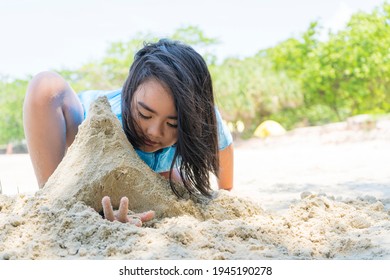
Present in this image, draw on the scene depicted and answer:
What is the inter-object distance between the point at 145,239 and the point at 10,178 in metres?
3.29

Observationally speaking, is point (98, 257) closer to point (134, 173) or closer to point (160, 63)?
point (134, 173)

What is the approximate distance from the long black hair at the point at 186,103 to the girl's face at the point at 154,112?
0.02 m

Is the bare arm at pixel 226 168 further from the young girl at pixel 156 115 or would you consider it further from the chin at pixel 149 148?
the chin at pixel 149 148

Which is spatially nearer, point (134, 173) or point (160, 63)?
point (134, 173)

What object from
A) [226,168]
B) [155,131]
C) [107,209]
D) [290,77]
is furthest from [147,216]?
[290,77]

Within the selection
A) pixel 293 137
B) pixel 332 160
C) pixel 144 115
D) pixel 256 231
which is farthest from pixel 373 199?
pixel 293 137

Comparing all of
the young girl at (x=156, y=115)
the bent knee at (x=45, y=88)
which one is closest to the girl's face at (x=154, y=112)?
the young girl at (x=156, y=115)

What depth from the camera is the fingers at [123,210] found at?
4.46ft

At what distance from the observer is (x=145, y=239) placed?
1252 millimetres

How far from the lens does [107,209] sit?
1.38 metres

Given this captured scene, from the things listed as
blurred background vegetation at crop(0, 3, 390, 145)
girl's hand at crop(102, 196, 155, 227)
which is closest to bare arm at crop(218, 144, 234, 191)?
girl's hand at crop(102, 196, 155, 227)

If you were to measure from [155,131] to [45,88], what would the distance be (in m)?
0.52

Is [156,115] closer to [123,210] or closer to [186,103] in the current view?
[186,103]

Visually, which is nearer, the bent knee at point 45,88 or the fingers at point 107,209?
the fingers at point 107,209
